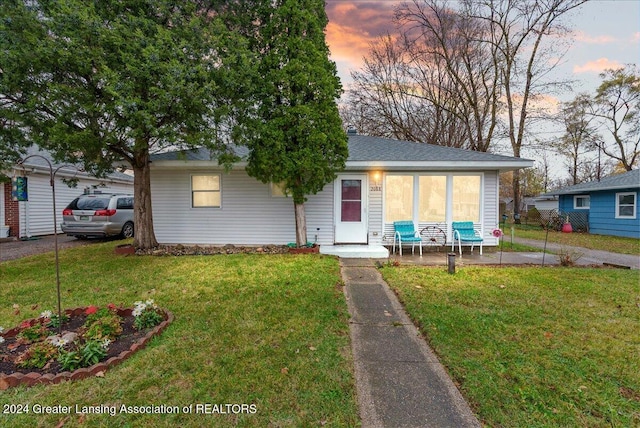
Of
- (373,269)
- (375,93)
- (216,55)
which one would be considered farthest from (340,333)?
(375,93)

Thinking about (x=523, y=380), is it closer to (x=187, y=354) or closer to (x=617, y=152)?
(x=187, y=354)

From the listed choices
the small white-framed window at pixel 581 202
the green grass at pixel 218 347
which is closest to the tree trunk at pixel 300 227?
the green grass at pixel 218 347

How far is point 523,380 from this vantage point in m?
2.36

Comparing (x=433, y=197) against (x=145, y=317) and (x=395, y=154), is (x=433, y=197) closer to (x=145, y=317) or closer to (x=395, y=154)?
(x=395, y=154)

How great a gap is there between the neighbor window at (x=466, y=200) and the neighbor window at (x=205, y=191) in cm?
698

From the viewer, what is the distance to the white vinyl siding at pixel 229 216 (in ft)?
28.1

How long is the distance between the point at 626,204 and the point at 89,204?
2142 centimetres

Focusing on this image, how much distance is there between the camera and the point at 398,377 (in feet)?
8.13

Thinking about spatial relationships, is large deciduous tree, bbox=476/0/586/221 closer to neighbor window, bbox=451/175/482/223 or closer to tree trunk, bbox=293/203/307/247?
neighbor window, bbox=451/175/482/223

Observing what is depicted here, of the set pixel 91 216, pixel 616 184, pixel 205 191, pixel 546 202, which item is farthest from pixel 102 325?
pixel 546 202

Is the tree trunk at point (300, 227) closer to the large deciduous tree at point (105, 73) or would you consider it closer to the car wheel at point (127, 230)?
the large deciduous tree at point (105, 73)

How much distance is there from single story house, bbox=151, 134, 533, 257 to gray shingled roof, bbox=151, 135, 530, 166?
27 mm

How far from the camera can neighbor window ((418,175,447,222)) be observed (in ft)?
27.4

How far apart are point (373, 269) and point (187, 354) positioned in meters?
4.24
